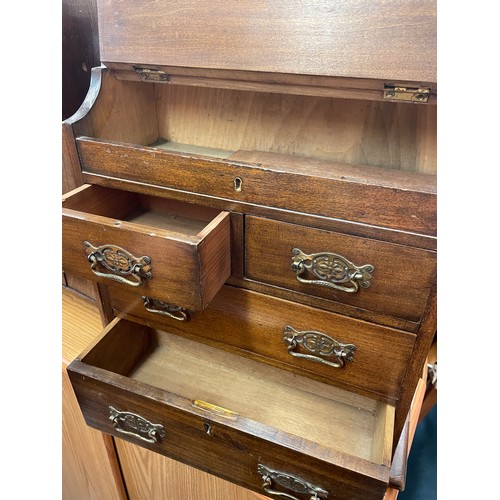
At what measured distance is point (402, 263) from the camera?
504 mm

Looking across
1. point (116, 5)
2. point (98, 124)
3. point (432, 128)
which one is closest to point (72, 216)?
point (98, 124)

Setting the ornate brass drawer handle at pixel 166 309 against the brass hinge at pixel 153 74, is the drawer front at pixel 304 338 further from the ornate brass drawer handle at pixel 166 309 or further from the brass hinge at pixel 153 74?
the brass hinge at pixel 153 74

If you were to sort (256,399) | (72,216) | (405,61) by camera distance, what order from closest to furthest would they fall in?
1. (405,61)
2. (72,216)
3. (256,399)

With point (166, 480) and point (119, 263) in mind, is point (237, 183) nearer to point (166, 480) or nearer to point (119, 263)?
point (119, 263)

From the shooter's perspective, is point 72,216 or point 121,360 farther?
point 121,360

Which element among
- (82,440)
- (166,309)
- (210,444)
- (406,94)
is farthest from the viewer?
(82,440)

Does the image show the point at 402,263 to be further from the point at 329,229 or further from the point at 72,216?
the point at 72,216

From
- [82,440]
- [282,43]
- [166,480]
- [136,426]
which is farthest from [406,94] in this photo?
[82,440]

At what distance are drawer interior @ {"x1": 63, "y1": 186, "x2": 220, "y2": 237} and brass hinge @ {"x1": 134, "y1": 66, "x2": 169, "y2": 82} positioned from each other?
20 cm

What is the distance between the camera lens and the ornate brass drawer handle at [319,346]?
611mm

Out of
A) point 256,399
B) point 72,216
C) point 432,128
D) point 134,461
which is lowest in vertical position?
point 134,461

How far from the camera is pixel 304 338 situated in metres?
0.63

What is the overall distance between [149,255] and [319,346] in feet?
0.98

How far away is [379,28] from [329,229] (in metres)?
0.25
